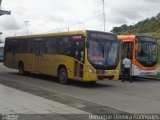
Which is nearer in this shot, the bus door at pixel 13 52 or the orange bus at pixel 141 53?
the orange bus at pixel 141 53

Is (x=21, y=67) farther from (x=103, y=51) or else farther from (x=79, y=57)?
(x=103, y=51)

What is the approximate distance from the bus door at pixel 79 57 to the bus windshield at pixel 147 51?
234 inches

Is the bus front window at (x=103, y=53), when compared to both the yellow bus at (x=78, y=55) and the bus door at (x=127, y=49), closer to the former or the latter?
the yellow bus at (x=78, y=55)

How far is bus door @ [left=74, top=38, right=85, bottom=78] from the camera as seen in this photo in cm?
1884

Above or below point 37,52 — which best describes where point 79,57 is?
below

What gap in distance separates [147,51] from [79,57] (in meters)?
7.00

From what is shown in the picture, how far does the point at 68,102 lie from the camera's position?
13141mm

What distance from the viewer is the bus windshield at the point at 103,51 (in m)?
18.8

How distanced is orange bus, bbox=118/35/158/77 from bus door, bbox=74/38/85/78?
565 centimetres

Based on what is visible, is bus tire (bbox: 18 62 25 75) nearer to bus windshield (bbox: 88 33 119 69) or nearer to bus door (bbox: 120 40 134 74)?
bus door (bbox: 120 40 134 74)

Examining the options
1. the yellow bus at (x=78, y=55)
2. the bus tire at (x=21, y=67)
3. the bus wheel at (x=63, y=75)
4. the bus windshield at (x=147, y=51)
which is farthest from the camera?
the bus tire at (x=21, y=67)

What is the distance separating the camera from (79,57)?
19.0 m

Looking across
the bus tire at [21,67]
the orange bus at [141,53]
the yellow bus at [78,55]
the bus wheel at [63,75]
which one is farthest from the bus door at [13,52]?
the orange bus at [141,53]

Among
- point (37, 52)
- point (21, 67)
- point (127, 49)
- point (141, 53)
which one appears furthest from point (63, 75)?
point (21, 67)
